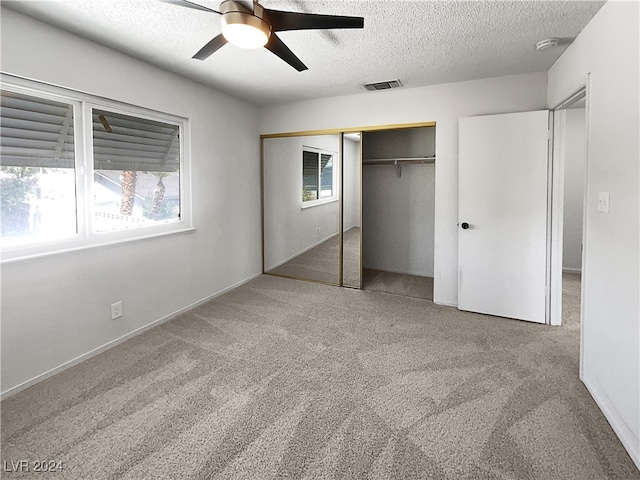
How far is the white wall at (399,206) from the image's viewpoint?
489cm

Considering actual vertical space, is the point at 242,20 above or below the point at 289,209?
above

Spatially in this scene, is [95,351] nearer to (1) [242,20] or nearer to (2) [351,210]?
(1) [242,20]

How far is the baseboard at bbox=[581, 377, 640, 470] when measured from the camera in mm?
1687

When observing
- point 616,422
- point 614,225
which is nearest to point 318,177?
point 614,225

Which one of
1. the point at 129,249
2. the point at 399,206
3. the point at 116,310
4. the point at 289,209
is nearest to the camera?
the point at 116,310

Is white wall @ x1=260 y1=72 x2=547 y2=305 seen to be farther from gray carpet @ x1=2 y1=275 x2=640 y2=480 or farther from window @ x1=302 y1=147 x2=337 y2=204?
gray carpet @ x1=2 y1=275 x2=640 y2=480

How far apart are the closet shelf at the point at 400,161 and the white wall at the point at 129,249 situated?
162 centimetres

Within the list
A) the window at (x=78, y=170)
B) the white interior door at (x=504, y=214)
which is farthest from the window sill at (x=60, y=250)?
the white interior door at (x=504, y=214)

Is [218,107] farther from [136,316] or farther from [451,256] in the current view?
[451,256]

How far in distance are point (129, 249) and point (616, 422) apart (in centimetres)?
350

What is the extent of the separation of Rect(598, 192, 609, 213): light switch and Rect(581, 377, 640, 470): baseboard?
40.5 inches

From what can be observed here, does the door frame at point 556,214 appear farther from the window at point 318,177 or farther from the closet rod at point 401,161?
the window at point 318,177

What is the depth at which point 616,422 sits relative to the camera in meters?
1.87

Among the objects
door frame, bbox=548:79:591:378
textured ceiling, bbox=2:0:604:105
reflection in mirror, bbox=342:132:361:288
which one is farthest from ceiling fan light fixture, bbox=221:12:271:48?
door frame, bbox=548:79:591:378
